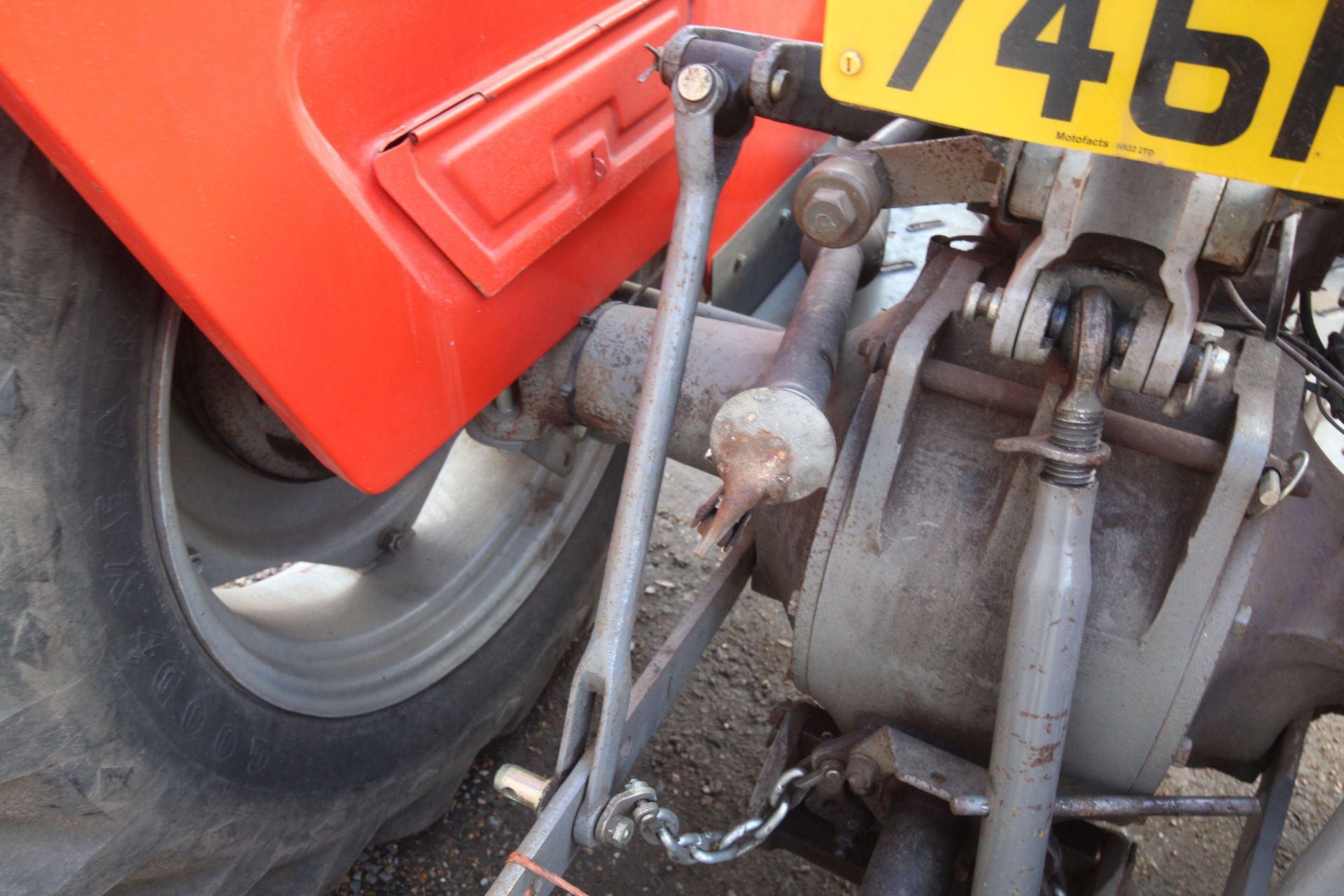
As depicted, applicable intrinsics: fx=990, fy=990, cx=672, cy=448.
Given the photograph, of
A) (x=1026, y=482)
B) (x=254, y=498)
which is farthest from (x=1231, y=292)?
(x=254, y=498)

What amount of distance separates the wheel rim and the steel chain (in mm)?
411

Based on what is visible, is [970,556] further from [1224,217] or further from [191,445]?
[191,445]

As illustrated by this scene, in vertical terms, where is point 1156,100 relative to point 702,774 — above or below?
above

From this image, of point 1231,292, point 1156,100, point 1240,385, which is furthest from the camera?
point 1231,292

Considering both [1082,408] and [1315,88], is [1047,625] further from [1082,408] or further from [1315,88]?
[1315,88]

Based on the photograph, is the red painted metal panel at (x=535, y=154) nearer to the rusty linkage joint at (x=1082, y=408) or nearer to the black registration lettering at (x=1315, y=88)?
the rusty linkage joint at (x=1082, y=408)

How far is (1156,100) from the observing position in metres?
0.64

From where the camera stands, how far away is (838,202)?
836 millimetres

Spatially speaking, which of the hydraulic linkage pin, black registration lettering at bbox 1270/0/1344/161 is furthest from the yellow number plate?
the hydraulic linkage pin

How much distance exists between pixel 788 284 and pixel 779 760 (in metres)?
0.94

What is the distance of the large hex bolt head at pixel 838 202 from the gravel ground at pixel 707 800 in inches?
39.6

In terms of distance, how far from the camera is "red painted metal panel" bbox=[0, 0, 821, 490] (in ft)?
2.15

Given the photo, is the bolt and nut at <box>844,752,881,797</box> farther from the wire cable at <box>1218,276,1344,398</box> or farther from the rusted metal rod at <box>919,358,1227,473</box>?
the wire cable at <box>1218,276,1344,398</box>

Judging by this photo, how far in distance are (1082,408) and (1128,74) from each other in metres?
0.27
